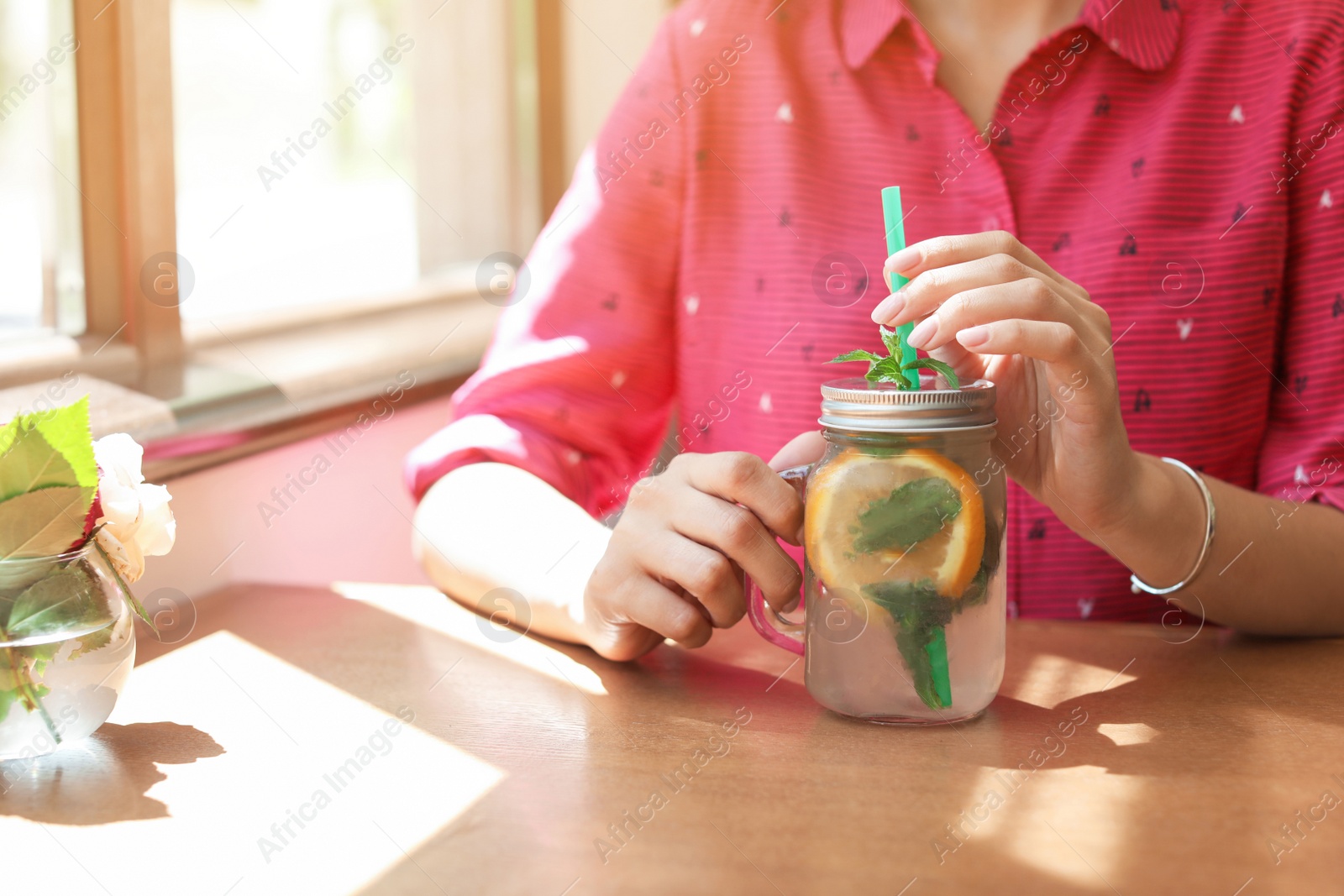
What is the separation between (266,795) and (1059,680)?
1.61ft

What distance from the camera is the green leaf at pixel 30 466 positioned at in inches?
25.2

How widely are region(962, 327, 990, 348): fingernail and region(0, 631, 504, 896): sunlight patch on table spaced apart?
35 centimetres

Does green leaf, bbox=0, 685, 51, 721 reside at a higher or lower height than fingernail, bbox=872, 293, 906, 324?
lower

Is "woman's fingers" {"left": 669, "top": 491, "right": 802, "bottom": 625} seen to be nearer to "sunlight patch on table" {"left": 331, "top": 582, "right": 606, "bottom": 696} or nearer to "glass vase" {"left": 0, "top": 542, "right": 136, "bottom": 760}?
"sunlight patch on table" {"left": 331, "top": 582, "right": 606, "bottom": 696}

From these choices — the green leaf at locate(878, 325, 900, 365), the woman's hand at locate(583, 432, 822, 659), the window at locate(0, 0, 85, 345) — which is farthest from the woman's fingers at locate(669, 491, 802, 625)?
the window at locate(0, 0, 85, 345)

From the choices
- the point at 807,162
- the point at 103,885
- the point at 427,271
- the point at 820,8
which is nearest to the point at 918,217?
the point at 807,162

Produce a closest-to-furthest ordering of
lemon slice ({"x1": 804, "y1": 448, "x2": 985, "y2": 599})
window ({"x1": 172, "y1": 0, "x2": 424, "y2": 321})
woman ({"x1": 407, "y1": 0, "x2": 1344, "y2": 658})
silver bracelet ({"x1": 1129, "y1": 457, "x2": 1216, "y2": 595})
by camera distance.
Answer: lemon slice ({"x1": 804, "y1": 448, "x2": 985, "y2": 599}) → silver bracelet ({"x1": 1129, "y1": 457, "x2": 1216, "y2": 595}) → woman ({"x1": 407, "y1": 0, "x2": 1344, "y2": 658}) → window ({"x1": 172, "y1": 0, "x2": 424, "y2": 321})

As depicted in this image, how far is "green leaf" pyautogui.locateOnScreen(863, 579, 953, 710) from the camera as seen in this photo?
612 millimetres

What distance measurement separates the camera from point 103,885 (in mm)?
508

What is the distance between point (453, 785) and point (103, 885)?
0.17 m

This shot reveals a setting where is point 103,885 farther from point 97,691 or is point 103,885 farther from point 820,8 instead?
point 820,8

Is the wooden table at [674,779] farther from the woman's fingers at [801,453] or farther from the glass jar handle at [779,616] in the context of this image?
the woman's fingers at [801,453]

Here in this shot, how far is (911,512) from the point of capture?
1.98ft

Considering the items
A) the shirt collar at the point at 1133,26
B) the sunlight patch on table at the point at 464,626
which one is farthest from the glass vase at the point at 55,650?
the shirt collar at the point at 1133,26
